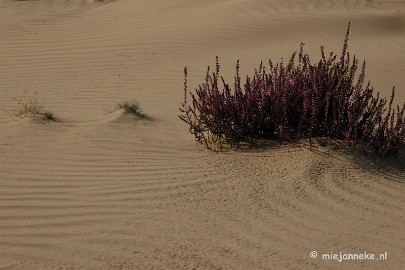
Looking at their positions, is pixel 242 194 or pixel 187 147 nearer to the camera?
pixel 242 194

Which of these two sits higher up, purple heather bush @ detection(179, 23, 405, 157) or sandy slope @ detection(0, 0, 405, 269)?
purple heather bush @ detection(179, 23, 405, 157)

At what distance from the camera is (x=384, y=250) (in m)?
3.70

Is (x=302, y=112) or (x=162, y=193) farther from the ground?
(x=302, y=112)

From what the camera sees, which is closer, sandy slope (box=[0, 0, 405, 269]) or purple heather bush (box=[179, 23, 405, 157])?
sandy slope (box=[0, 0, 405, 269])

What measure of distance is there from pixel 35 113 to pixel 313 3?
9405 mm

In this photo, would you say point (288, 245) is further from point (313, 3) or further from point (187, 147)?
point (313, 3)

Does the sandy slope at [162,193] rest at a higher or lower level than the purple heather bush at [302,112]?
lower

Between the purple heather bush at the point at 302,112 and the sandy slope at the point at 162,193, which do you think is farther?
the purple heather bush at the point at 302,112

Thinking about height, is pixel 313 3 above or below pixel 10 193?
above

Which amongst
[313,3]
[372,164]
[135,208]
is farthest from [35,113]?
[313,3]

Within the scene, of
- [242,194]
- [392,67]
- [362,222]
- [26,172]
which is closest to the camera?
[362,222]

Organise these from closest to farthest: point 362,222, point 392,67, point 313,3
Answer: point 362,222
point 392,67
point 313,3

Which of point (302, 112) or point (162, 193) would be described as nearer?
point (162, 193)

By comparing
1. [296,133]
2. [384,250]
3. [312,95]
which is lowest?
[384,250]
